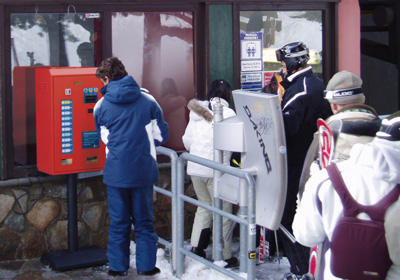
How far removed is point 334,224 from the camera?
3.35 m

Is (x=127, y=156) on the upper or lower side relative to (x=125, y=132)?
lower

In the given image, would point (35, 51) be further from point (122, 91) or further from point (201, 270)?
point (201, 270)

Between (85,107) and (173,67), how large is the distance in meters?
1.34

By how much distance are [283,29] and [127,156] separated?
2.71 m

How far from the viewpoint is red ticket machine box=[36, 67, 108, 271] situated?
6.26 metres

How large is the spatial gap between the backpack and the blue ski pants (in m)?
2.89

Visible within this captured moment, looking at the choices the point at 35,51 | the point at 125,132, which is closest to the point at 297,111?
the point at 125,132

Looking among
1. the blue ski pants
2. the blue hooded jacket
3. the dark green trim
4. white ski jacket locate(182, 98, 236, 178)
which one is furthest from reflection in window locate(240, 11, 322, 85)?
the blue ski pants

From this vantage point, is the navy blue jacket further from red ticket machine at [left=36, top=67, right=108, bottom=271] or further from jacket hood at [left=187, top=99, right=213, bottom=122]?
red ticket machine at [left=36, top=67, right=108, bottom=271]

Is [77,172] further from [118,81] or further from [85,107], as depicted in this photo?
[118,81]

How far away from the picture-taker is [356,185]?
10.7 feet

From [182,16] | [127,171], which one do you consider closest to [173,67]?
[182,16]

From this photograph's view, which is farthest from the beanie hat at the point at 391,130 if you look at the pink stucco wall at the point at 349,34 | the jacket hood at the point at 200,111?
the pink stucco wall at the point at 349,34

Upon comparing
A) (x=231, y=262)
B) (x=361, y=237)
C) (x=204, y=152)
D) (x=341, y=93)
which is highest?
(x=341, y=93)
